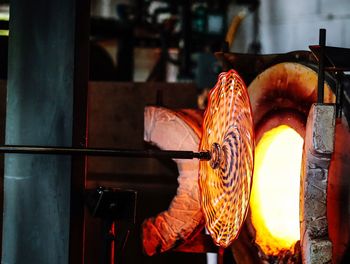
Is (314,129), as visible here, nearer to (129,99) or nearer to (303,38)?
(129,99)

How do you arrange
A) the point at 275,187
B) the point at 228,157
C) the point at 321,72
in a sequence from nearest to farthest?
the point at 321,72 < the point at 228,157 < the point at 275,187

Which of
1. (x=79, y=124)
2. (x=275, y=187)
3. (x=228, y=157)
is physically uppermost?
(x=79, y=124)

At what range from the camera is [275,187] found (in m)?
3.34

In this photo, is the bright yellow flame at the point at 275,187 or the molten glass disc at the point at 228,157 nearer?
the molten glass disc at the point at 228,157

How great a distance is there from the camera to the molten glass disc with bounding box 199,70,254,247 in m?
2.70

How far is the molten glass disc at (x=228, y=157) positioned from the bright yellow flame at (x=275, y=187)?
423 millimetres

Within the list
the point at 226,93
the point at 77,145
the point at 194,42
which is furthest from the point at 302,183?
the point at 194,42

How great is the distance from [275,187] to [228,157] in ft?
2.08

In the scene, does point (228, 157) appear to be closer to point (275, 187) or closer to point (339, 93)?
point (339, 93)

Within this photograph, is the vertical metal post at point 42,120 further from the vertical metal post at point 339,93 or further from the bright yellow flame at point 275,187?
the vertical metal post at point 339,93

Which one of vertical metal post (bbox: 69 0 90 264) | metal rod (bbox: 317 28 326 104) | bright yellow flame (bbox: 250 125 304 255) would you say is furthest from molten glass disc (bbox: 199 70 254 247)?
vertical metal post (bbox: 69 0 90 264)

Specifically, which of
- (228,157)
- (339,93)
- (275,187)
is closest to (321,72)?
(339,93)

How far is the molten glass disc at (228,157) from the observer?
2697mm

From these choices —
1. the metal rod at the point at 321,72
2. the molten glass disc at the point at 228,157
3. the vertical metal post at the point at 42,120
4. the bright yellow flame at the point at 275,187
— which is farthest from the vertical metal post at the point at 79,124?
the metal rod at the point at 321,72
